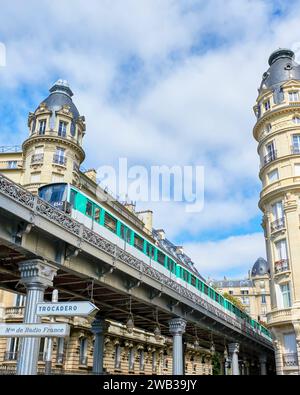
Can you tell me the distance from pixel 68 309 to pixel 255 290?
112 meters

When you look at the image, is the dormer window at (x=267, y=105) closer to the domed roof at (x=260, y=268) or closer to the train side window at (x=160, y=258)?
the train side window at (x=160, y=258)

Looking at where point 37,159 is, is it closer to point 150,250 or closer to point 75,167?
point 75,167

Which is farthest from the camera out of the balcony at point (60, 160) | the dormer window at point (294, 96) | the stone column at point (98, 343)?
the dormer window at point (294, 96)

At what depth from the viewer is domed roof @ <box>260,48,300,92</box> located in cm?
4391

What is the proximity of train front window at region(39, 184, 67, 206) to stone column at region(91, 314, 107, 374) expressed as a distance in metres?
11.9

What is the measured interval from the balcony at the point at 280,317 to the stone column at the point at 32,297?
79.4ft

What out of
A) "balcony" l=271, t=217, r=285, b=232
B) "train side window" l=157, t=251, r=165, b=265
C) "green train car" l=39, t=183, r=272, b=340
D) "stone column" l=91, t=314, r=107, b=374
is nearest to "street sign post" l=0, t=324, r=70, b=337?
"green train car" l=39, t=183, r=272, b=340

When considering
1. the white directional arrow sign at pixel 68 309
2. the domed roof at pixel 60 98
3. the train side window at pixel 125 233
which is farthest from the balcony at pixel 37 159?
the white directional arrow sign at pixel 68 309

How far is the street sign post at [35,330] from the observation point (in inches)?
411

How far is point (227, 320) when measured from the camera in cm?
4300

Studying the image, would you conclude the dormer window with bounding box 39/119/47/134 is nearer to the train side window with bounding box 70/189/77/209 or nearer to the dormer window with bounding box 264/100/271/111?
the train side window with bounding box 70/189/77/209

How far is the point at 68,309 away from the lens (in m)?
11.4

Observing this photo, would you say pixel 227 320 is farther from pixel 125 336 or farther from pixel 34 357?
pixel 34 357

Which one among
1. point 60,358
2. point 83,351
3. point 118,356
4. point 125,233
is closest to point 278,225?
point 125,233
